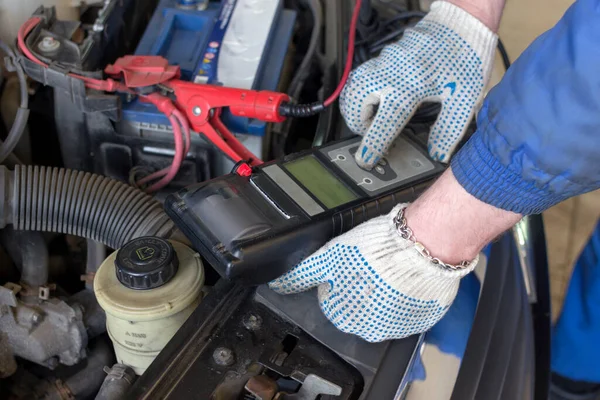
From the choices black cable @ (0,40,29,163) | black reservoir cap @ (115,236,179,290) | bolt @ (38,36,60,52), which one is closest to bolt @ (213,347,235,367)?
black reservoir cap @ (115,236,179,290)

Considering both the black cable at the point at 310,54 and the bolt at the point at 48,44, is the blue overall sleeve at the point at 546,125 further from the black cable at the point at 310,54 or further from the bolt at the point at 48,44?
the bolt at the point at 48,44

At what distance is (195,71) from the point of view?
1.02 m

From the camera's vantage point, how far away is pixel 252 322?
73 cm

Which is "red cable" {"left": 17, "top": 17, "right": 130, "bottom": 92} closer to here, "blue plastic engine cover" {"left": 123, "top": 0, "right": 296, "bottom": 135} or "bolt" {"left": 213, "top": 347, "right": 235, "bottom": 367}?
"blue plastic engine cover" {"left": 123, "top": 0, "right": 296, "bottom": 135}

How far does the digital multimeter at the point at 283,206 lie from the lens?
70 centimetres

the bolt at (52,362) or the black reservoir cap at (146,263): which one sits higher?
the black reservoir cap at (146,263)

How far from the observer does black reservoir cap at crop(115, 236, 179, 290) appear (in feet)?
2.29

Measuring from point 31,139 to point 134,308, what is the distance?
1.54 feet

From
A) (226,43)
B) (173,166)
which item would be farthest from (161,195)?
(226,43)

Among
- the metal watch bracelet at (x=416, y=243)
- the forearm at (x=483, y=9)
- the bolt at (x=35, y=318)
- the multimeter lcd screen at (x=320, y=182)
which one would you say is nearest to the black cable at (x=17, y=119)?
the bolt at (x=35, y=318)

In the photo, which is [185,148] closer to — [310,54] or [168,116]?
[168,116]

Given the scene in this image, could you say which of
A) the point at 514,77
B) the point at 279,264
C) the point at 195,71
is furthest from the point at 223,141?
the point at 514,77

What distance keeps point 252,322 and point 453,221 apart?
10.3 inches

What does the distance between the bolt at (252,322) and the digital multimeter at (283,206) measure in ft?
0.15
